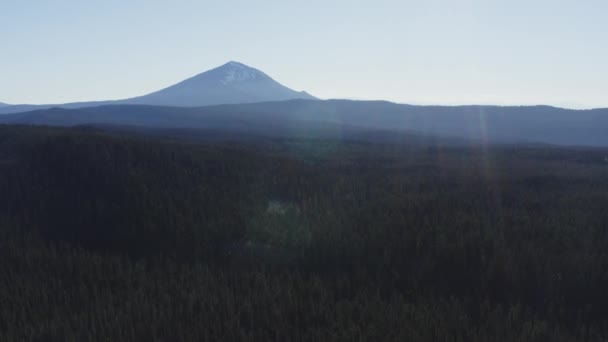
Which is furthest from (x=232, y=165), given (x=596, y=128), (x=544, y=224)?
(x=596, y=128)

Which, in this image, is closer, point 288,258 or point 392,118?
point 288,258

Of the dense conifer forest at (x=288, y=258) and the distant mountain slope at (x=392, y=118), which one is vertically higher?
the distant mountain slope at (x=392, y=118)

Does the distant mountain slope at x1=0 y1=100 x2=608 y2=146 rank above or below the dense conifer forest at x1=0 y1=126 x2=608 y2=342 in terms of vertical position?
above

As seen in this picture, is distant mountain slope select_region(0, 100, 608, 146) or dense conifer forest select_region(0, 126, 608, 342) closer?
dense conifer forest select_region(0, 126, 608, 342)

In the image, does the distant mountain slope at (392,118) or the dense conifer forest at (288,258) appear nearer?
the dense conifer forest at (288,258)

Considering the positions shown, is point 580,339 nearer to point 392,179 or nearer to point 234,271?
point 234,271

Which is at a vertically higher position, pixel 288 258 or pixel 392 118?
pixel 392 118
